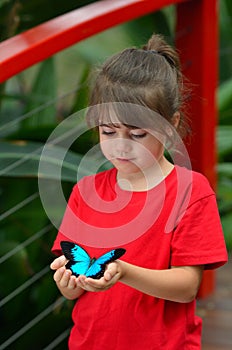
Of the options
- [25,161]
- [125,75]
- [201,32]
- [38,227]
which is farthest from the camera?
[38,227]

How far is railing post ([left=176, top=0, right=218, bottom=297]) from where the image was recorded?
291 centimetres

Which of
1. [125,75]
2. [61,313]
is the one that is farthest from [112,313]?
[61,313]

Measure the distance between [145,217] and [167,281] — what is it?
5.2 inches

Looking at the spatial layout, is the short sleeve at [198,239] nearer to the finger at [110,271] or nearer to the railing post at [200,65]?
the finger at [110,271]

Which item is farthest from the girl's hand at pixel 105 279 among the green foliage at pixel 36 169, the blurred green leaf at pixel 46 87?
the blurred green leaf at pixel 46 87

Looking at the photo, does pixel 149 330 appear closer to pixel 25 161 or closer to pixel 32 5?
pixel 25 161

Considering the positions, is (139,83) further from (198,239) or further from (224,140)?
(224,140)

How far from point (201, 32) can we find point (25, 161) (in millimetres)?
757

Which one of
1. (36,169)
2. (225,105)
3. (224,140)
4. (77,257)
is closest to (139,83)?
(77,257)

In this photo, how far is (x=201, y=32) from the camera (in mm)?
2912

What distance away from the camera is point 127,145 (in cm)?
168

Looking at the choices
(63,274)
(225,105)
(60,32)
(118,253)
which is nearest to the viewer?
(118,253)

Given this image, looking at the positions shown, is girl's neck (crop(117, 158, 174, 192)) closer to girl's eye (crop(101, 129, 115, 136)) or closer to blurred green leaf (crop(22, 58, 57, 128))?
girl's eye (crop(101, 129, 115, 136))

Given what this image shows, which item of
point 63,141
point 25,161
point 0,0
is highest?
point 0,0
